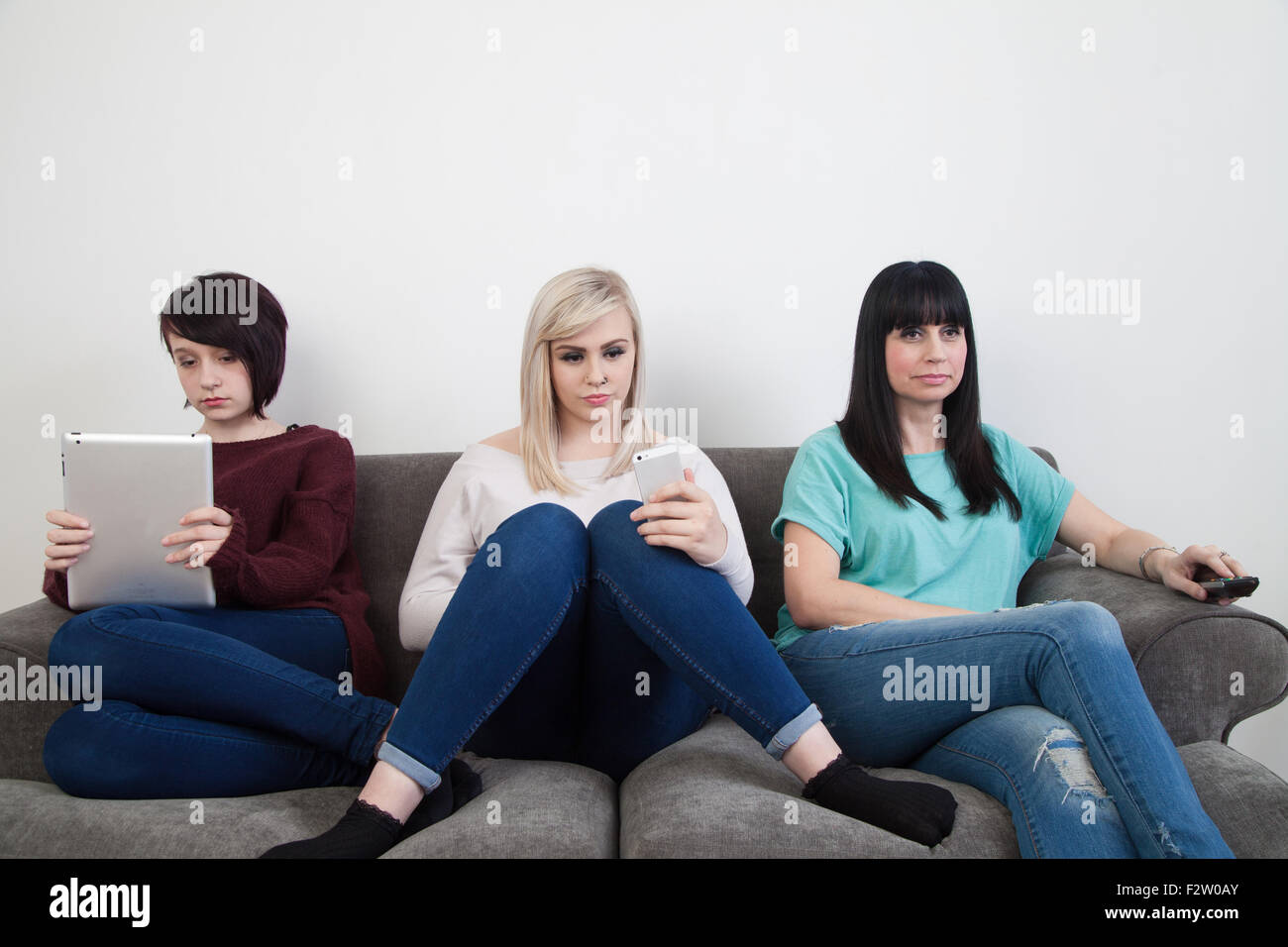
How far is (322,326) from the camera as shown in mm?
2299

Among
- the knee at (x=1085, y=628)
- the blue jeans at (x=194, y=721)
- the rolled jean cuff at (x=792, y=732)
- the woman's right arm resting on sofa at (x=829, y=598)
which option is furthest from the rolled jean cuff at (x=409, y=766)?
the knee at (x=1085, y=628)

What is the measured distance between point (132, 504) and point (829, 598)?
1.17m

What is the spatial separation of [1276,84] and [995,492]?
1.39 meters

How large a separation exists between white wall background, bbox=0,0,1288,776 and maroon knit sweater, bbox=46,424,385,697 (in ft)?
1.21

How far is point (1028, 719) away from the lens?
4.29 ft

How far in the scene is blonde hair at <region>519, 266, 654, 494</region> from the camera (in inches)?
69.6

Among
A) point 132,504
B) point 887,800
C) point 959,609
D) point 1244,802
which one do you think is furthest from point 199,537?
point 1244,802

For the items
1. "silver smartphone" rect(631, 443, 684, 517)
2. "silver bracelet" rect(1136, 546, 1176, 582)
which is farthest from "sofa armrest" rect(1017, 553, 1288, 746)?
"silver smartphone" rect(631, 443, 684, 517)

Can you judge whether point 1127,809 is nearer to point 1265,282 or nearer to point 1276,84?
point 1265,282

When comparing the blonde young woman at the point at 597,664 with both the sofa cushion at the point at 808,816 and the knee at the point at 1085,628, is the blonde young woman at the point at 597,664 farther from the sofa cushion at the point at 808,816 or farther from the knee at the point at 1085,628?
the knee at the point at 1085,628

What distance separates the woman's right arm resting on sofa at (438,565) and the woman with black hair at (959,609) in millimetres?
583

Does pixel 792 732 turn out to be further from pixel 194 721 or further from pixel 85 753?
pixel 85 753
